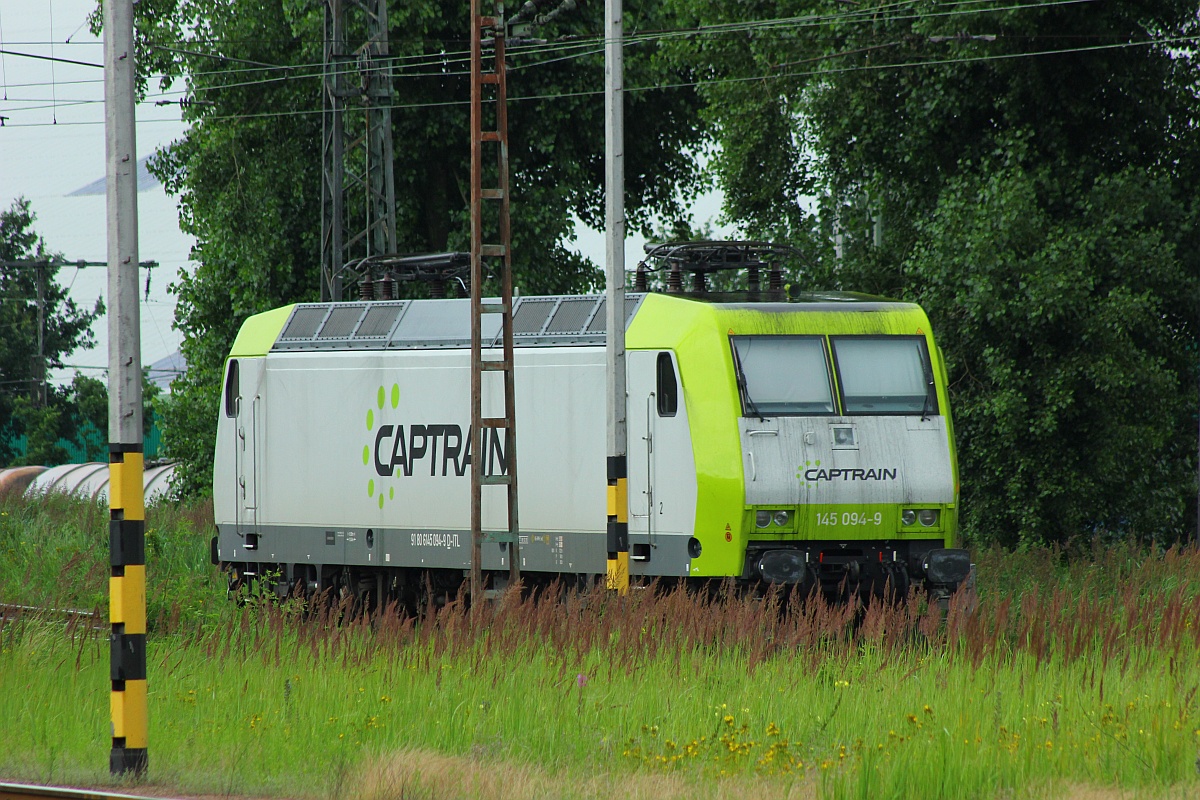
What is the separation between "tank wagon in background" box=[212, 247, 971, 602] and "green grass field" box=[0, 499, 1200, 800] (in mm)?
1799

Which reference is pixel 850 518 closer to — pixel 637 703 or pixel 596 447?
pixel 596 447

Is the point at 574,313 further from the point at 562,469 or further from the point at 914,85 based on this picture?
the point at 914,85

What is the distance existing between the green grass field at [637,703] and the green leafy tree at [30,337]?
53.0 metres

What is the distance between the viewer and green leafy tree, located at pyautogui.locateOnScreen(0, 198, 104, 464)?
63.8 meters

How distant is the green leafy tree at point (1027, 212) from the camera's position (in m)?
21.4

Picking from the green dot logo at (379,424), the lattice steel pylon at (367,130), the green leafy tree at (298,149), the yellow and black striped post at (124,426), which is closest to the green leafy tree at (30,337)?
the green leafy tree at (298,149)

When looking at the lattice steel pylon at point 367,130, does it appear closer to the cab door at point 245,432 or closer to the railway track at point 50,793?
the cab door at point 245,432

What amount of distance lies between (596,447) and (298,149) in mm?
18019

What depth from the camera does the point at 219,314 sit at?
3247cm

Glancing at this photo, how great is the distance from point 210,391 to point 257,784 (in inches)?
960

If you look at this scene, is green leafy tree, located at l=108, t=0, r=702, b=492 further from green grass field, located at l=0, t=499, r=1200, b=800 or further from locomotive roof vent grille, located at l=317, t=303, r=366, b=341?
green grass field, located at l=0, t=499, r=1200, b=800

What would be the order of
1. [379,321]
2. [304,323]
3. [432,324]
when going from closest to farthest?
1. [432,324]
2. [379,321]
3. [304,323]

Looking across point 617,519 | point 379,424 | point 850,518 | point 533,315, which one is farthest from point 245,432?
point 850,518

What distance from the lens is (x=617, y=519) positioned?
15.0m
